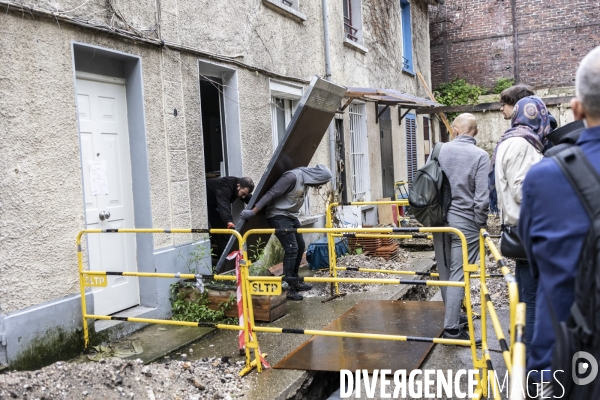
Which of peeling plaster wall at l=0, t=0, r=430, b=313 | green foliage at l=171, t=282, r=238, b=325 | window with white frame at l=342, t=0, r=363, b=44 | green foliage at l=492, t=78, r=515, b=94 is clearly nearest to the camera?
peeling plaster wall at l=0, t=0, r=430, b=313

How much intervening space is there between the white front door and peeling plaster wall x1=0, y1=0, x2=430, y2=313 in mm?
283

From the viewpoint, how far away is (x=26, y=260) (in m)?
4.76

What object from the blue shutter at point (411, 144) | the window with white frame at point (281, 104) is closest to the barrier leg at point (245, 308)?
the window with white frame at point (281, 104)

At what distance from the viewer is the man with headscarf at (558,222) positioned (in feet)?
5.94

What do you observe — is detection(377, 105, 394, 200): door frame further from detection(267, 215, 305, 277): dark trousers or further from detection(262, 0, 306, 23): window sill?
detection(267, 215, 305, 277): dark trousers

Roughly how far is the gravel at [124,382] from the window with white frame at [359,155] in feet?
26.3

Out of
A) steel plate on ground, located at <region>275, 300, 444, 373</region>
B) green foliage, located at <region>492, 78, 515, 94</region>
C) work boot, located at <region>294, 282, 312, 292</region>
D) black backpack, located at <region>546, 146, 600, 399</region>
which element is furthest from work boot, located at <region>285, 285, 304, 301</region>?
green foliage, located at <region>492, 78, 515, 94</region>

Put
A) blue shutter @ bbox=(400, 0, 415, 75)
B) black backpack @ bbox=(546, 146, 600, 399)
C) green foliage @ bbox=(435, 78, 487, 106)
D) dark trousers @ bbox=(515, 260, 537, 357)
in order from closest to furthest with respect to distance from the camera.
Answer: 1. black backpack @ bbox=(546, 146, 600, 399)
2. dark trousers @ bbox=(515, 260, 537, 357)
3. blue shutter @ bbox=(400, 0, 415, 75)
4. green foliage @ bbox=(435, 78, 487, 106)

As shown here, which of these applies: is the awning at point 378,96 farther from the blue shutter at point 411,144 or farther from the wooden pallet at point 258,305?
the wooden pallet at point 258,305

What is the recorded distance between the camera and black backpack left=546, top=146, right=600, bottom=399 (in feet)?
5.74

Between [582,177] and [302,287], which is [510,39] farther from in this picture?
A: [582,177]

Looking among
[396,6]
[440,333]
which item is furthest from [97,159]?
[396,6]

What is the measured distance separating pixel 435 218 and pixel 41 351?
3482 millimetres

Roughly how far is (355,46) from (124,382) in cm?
930
